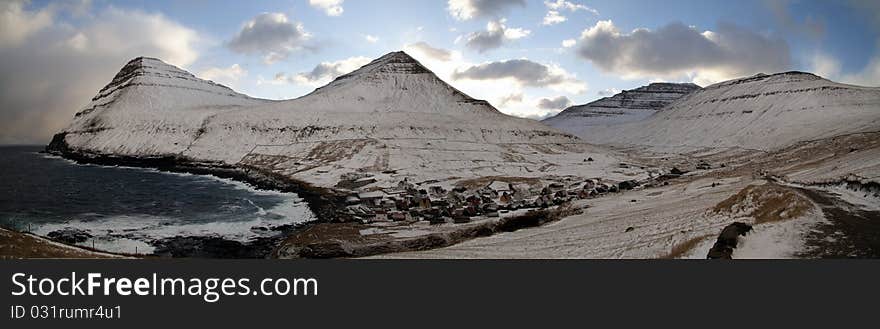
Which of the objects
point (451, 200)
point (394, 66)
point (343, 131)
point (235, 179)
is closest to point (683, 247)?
point (451, 200)

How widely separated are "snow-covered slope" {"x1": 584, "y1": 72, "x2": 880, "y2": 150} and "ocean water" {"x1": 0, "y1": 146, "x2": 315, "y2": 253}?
92597 millimetres

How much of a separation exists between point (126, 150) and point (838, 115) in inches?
5745

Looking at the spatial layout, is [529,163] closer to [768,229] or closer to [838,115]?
[768,229]

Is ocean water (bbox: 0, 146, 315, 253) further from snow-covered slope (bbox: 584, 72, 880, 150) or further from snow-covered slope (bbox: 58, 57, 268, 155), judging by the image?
snow-covered slope (bbox: 584, 72, 880, 150)

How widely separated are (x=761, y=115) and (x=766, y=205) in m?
123

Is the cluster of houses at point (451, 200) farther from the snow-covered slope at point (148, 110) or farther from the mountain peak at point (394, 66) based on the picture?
the mountain peak at point (394, 66)

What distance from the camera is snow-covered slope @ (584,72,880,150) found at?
3954 inches

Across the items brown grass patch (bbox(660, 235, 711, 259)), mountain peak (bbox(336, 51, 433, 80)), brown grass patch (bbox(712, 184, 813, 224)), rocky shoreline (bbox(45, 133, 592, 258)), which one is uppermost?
mountain peak (bbox(336, 51, 433, 80))

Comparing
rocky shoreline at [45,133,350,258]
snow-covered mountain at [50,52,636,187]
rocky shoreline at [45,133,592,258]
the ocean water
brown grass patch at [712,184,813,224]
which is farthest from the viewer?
snow-covered mountain at [50,52,636,187]

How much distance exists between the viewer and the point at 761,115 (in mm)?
125188

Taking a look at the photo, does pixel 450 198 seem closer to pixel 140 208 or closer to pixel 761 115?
pixel 140 208

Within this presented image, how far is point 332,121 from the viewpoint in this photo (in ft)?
323

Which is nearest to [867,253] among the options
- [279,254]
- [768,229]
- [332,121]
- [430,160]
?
[768,229]

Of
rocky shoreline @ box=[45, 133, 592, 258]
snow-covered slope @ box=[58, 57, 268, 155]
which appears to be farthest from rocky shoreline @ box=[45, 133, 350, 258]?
snow-covered slope @ box=[58, 57, 268, 155]
